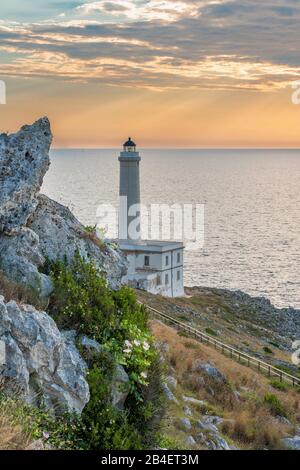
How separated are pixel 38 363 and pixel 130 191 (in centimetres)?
4872

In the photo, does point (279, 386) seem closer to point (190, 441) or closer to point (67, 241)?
point (190, 441)

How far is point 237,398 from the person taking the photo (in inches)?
711

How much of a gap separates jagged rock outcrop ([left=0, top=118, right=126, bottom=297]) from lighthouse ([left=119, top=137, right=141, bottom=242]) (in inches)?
1727

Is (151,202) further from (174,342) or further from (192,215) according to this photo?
(174,342)

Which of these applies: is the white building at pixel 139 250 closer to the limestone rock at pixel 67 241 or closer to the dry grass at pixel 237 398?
the dry grass at pixel 237 398

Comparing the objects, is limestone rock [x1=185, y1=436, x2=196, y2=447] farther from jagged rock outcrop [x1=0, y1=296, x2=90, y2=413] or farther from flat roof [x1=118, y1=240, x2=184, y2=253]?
flat roof [x1=118, y1=240, x2=184, y2=253]

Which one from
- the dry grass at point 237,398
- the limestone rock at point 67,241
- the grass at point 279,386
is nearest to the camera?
the limestone rock at point 67,241

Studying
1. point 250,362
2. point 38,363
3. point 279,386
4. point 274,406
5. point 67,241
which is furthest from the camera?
point 250,362

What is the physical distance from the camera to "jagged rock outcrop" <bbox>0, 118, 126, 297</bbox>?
36.3ft

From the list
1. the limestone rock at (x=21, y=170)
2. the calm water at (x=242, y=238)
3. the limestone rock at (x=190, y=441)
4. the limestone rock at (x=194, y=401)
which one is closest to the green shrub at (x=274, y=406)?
the limestone rock at (x=194, y=401)

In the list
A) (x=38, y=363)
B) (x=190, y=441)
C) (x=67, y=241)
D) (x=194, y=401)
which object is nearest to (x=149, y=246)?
(x=194, y=401)

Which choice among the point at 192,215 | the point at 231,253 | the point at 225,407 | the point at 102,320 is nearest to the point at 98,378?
the point at 102,320

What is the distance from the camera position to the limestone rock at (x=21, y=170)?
36.7 ft

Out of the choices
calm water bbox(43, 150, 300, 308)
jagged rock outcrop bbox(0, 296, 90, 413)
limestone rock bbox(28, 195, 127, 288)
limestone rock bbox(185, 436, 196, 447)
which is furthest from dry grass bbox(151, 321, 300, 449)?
calm water bbox(43, 150, 300, 308)
